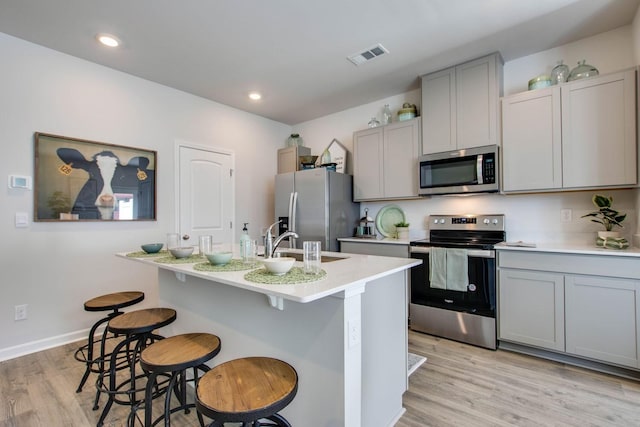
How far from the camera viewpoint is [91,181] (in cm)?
298

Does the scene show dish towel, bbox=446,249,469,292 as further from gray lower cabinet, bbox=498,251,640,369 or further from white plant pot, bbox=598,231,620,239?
white plant pot, bbox=598,231,620,239

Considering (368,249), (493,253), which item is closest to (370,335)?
(493,253)

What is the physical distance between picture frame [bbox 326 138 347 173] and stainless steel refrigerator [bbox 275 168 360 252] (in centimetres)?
30

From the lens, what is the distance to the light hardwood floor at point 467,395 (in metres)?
1.73

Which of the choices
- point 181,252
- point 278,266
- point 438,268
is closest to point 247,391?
point 278,266

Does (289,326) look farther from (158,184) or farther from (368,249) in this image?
(158,184)

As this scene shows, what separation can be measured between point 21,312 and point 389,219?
385 cm

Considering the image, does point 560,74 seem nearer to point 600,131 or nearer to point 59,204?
point 600,131

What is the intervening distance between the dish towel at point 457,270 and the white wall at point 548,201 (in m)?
0.69

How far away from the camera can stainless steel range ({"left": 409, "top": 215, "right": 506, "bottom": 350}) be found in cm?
266

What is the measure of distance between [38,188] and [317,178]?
8.87 feet

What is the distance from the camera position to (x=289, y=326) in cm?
143

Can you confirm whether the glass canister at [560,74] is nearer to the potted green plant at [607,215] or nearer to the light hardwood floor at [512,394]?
the potted green plant at [607,215]

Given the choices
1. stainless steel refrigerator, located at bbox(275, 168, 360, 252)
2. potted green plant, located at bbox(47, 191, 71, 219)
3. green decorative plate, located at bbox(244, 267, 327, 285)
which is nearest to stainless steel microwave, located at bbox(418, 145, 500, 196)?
stainless steel refrigerator, located at bbox(275, 168, 360, 252)
